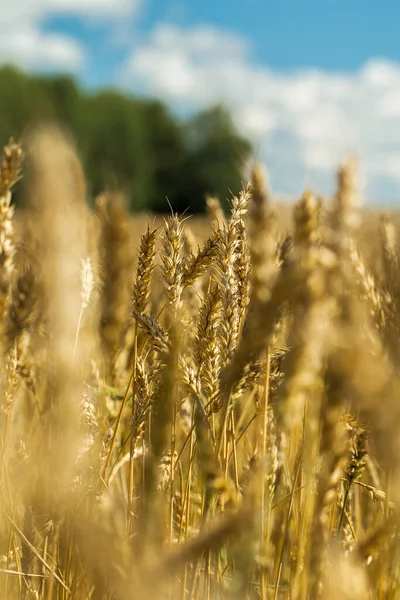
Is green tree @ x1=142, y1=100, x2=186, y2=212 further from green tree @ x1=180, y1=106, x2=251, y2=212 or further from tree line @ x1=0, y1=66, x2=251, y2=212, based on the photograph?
green tree @ x1=180, y1=106, x2=251, y2=212

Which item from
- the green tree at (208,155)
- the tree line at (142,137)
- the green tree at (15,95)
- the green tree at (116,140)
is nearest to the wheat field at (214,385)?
the tree line at (142,137)

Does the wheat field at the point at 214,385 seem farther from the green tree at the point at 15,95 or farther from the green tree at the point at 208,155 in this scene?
the green tree at the point at 208,155

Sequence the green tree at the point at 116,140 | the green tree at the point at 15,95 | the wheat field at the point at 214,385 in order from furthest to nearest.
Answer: the green tree at the point at 116,140 < the green tree at the point at 15,95 < the wheat field at the point at 214,385

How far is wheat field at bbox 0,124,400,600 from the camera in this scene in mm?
562

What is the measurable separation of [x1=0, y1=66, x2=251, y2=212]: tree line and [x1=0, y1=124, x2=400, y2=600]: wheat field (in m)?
34.2

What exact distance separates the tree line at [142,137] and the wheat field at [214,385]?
112ft

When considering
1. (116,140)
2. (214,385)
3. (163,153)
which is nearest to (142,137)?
(116,140)

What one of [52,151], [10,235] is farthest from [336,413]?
[52,151]

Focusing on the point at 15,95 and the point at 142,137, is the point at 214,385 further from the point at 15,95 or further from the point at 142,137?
the point at 142,137

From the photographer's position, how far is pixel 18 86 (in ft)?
123

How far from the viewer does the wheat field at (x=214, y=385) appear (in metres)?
0.56

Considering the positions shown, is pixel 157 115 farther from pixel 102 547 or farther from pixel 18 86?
pixel 102 547

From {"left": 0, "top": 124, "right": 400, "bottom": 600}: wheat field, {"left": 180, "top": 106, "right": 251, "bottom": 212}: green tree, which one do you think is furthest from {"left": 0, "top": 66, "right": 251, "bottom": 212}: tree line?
{"left": 0, "top": 124, "right": 400, "bottom": 600}: wheat field

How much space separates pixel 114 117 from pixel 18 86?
5431 mm
